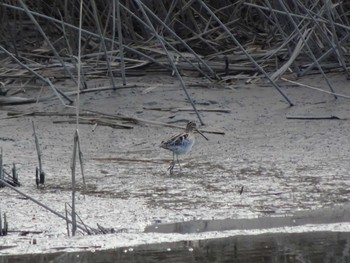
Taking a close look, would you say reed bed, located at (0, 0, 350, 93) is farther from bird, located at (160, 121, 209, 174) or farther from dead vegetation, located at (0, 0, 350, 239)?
bird, located at (160, 121, 209, 174)

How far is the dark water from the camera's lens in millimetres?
5516

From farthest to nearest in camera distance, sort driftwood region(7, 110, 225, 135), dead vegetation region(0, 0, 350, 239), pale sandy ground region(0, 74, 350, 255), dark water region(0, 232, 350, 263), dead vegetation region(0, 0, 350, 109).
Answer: dead vegetation region(0, 0, 350, 109) < dead vegetation region(0, 0, 350, 239) < driftwood region(7, 110, 225, 135) < pale sandy ground region(0, 74, 350, 255) < dark water region(0, 232, 350, 263)

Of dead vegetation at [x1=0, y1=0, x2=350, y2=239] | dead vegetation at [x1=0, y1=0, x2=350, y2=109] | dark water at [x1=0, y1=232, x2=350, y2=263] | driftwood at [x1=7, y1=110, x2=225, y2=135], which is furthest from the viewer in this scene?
dead vegetation at [x1=0, y1=0, x2=350, y2=109]

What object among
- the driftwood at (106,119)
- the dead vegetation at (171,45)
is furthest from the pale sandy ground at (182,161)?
the dead vegetation at (171,45)

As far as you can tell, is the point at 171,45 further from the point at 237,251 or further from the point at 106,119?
the point at 237,251

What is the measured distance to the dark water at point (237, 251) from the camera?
5.52 meters

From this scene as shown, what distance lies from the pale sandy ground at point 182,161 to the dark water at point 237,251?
115mm

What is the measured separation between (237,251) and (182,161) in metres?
2.34

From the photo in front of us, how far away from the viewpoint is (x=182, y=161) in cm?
800

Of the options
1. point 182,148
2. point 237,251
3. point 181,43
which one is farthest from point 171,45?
point 237,251

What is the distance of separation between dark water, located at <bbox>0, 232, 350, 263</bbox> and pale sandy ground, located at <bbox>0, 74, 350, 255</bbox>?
0.38 feet

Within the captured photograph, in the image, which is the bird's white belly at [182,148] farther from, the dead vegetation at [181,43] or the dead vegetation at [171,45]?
the dead vegetation at [181,43]

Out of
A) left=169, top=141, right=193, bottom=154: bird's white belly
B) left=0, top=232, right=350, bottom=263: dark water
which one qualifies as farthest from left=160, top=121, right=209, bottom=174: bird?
left=0, top=232, right=350, bottom=263: dark water

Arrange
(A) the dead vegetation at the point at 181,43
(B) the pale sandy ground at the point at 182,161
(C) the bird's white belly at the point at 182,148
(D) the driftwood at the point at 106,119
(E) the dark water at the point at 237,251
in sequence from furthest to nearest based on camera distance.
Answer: (A) the dead vegetation at the point at 181,43 → (D) the driftwood at the point at 106,119 → (C) the bird's white belly at the point at 182,148 → (B) the pale sandy ground at the point at 182,161 → (E) the dark water at the point at 237,251
